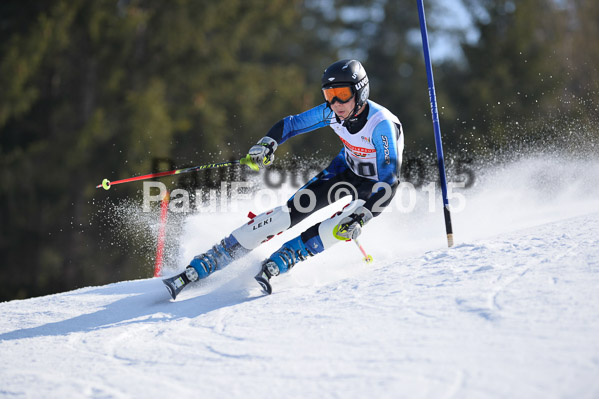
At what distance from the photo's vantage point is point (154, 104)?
14.1 m

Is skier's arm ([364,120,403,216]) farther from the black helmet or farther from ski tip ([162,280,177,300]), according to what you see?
ski tip ([162,280,177,300])

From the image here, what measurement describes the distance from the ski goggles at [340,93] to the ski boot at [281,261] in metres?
1.02

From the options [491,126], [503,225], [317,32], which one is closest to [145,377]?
[503,225]

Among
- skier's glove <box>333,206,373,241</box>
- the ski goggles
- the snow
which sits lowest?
the snow

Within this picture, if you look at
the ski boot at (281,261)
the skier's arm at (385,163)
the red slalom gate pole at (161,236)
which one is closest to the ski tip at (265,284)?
the ski boot at (281,261)

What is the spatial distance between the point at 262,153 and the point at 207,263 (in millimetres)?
905

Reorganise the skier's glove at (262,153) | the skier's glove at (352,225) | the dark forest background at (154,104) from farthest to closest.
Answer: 1. the dark forest background at (154,104)
2. the skier's glove at (262,153)
3. the skier's glove at (352,225)

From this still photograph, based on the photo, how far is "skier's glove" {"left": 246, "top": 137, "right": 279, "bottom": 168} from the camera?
461cm

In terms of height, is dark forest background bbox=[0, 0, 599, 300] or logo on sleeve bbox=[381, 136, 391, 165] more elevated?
dark forest background bbox=[0, 0, 599, 300]

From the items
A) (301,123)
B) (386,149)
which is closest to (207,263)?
(301,123)

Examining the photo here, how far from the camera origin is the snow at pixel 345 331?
246 centimetres

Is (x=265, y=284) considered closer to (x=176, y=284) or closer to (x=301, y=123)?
(x=176, y=284)

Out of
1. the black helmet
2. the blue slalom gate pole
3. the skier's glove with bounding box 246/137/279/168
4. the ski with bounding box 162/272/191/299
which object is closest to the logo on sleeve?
the black helmet

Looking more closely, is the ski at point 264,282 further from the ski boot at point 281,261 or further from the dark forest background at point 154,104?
the dark forest background at point 154,104
